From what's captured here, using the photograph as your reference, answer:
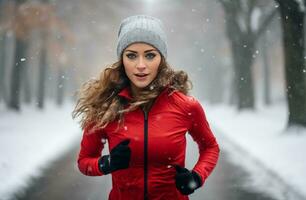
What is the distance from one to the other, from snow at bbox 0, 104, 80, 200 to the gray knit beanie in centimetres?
485

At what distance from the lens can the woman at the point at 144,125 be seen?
294cm

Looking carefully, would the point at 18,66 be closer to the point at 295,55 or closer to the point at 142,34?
the point at 295,55

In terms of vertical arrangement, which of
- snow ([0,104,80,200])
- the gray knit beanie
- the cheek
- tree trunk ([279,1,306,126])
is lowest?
snow ([0,104,80,200])

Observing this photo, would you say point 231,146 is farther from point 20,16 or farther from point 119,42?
point 20,16

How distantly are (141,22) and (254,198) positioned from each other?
17.3 ft

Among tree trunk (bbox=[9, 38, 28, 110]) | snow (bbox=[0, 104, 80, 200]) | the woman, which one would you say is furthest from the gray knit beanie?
tree trunk (bbox=[9, 38, 28, 110])

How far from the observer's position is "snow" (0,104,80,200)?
8719mm

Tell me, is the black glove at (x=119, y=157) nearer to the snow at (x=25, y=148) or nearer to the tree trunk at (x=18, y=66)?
the snow at (x=25, y=148)

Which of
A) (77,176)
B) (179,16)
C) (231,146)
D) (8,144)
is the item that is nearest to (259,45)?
(179,16)

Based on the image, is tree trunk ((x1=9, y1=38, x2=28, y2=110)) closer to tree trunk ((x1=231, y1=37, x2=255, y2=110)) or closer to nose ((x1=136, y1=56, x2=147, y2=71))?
tree trunk ((x1=231, y1=37, x2=255, y2=110))

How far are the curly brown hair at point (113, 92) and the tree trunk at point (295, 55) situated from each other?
37.2ft

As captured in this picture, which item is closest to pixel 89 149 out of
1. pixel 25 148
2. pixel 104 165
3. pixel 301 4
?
pixel 104 165

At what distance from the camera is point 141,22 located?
3.24 meters

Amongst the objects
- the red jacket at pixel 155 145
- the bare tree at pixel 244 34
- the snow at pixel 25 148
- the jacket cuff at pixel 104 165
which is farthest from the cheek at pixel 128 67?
the bare tree at pixel 244 34
